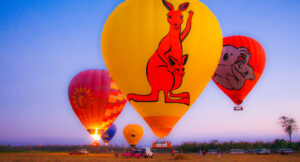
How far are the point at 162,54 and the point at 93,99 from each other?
14.6 m

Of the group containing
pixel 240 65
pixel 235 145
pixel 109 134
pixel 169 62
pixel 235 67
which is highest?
pixel 240 65

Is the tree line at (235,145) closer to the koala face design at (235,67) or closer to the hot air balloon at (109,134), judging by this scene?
the hot air balloon at (109,134)

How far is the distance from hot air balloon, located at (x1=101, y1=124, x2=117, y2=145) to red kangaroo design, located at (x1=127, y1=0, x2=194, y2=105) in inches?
1104

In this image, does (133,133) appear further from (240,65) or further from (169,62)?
(169,62)

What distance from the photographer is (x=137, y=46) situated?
12.8 m

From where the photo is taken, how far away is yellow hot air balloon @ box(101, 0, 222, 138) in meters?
12.6

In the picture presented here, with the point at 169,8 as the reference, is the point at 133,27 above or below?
below

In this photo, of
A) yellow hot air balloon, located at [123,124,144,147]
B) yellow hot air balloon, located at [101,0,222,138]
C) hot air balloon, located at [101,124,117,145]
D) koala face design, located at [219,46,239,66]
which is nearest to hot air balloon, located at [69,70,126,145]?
yellow hot air balloon, located at [123,124,144,147]

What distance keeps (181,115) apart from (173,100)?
1.07m

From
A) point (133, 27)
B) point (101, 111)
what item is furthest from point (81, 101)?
point (133, 27)

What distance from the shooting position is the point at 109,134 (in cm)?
4056

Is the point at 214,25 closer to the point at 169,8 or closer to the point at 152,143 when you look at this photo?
the point at 169,8

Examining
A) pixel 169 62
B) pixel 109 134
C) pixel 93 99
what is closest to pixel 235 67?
pixel 169 62

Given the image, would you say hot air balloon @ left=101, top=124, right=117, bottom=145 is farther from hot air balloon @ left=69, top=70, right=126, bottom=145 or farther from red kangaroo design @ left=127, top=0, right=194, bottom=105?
red kangaroo design @ left=127, top=0, right=194, bottom=105
